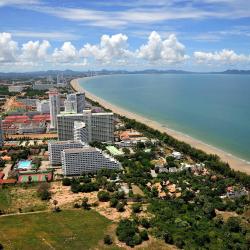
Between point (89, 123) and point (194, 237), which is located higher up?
point (89, 123)

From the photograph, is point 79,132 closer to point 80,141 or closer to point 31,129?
point 80,141

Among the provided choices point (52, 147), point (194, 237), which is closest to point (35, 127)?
point (52, 147)

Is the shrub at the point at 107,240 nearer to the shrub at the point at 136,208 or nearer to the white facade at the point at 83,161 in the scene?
the shrub at the point at 136,208

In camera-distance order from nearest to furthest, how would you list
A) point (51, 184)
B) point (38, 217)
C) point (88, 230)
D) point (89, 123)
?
point (88, 230) → point (38, 217) → point (51, 184) → point (89, 123)

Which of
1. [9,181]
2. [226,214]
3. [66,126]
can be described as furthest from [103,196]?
[66,126]

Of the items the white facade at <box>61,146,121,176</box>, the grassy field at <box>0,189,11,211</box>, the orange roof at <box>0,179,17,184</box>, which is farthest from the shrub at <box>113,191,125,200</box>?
the orange roof at <box>0,179,17,184</box>

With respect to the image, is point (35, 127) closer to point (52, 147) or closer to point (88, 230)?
point (52, 147)
